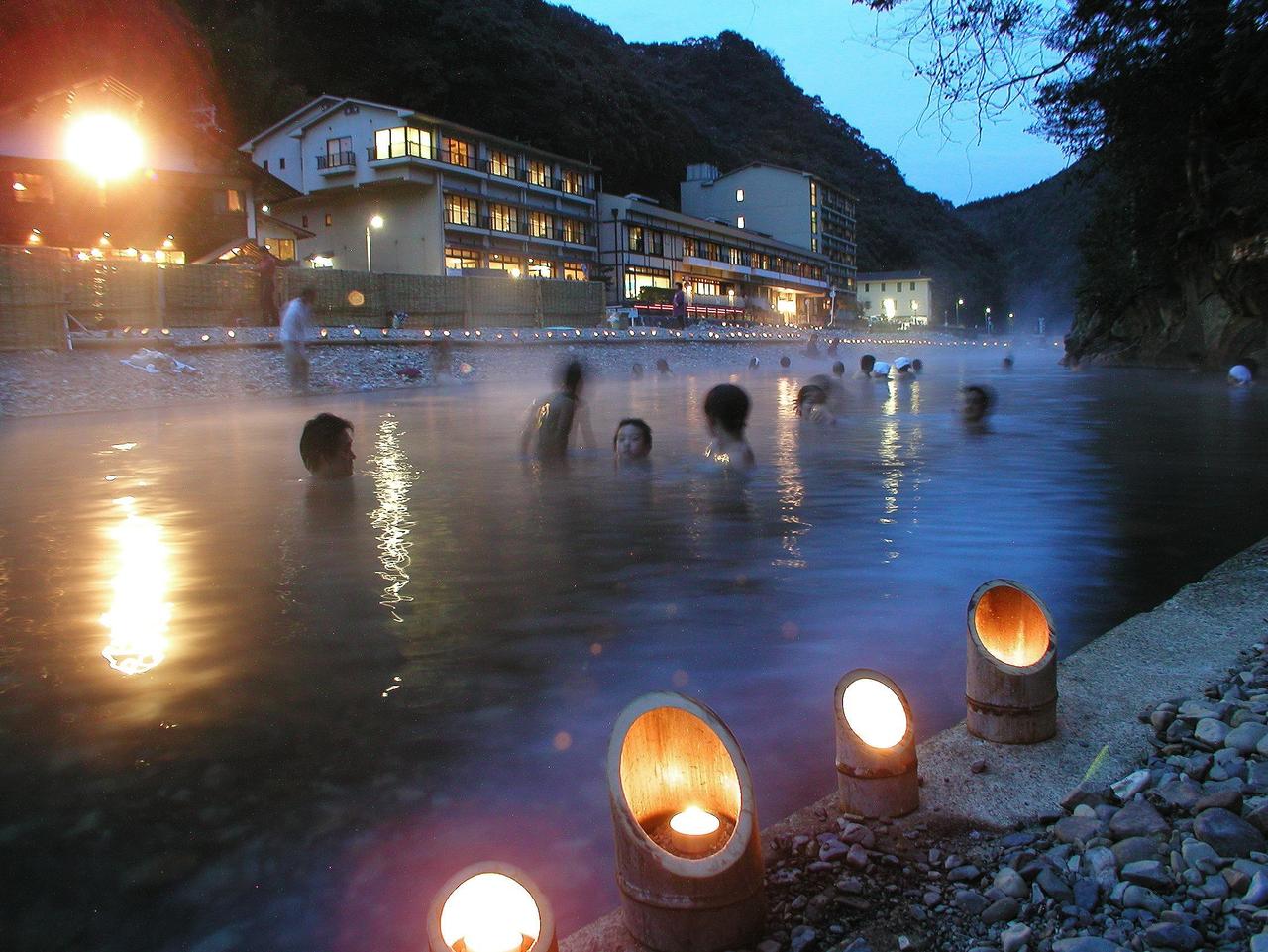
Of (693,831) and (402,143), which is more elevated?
(402,143)

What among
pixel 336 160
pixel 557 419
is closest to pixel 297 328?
pixel 557 419

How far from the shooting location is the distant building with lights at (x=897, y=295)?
316 ft

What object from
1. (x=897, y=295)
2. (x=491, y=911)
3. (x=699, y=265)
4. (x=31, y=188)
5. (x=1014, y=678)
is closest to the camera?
(x=491, y=911)

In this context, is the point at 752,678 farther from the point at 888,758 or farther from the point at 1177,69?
the point at 1177,69

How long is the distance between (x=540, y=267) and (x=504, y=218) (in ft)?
12.2

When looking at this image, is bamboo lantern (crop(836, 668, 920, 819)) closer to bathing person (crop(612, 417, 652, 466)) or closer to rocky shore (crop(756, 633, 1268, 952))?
rocky shore (crop(756, 633, 1268, 952))

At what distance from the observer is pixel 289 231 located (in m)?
43.5

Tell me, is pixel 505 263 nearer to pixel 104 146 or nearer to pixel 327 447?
pixel 104 146

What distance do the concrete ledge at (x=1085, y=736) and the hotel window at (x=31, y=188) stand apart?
35451 mm

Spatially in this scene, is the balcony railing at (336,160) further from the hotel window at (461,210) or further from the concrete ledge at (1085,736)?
the concrete ledge at (1085,736)

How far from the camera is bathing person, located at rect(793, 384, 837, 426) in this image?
1491 cm

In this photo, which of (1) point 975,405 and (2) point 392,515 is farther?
(1) point 975,405

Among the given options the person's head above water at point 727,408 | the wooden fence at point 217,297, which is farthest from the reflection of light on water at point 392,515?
the wooden fence at point 217,297

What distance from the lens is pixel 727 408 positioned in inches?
389
